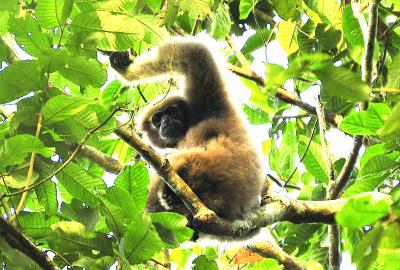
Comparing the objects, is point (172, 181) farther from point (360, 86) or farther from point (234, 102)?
point (360, 86)

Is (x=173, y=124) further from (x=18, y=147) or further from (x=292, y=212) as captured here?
(x=18, y=147)

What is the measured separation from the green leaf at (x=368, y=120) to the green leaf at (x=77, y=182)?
5.16 feet

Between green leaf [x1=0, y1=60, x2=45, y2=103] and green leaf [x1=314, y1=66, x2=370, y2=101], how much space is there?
1.94m

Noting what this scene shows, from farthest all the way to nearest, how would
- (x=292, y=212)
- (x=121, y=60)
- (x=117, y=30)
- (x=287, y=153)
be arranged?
1. (x=287, y=153)
2. (x=121, y=60)
3. (x=292, y=212)
4. (x=117, y=30)

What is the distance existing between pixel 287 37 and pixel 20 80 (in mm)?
3569

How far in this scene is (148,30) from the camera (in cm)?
395

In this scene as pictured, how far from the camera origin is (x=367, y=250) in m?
1.45

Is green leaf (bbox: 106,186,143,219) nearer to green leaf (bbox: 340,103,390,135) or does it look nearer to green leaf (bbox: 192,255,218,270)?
green leaf (bbox: 192,255,218,270)

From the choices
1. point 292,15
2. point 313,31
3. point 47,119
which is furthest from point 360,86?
point 313,31

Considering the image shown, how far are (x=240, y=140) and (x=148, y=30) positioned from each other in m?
1.15

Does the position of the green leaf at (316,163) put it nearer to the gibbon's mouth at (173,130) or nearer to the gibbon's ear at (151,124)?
the gibbon's mouth at (173,130)

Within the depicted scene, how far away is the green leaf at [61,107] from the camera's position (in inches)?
115

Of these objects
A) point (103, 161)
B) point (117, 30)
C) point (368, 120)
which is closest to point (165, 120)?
point (103, 161)

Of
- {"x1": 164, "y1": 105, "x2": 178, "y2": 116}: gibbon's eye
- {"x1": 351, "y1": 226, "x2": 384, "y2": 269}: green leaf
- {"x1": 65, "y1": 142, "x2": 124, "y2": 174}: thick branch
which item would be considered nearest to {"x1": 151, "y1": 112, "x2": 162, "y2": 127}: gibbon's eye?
{"x1": 164, "y1": 105, "x2": 178, "y2": 116}: gibbon's eye
